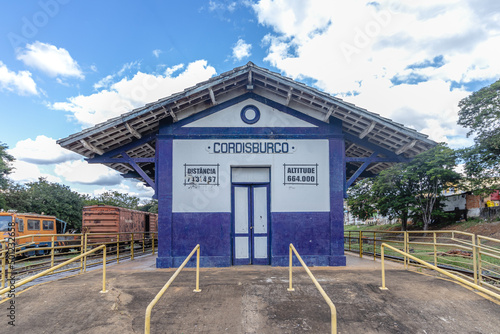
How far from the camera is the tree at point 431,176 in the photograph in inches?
1137

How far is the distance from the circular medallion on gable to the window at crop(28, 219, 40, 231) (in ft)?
52.5

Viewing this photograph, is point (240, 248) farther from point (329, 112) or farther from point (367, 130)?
point (367, 130)

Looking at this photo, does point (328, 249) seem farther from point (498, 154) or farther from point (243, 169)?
point (498, 154)

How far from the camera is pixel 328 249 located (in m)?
9.16

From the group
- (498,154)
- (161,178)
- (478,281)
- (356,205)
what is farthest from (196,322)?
(356,205)

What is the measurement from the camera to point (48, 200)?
36.3 metres

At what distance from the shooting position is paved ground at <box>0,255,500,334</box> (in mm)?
5074

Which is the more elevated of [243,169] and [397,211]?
[243,169]

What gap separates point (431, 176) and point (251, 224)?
25282 millimetres

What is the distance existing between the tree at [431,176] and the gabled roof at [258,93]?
70.5ft

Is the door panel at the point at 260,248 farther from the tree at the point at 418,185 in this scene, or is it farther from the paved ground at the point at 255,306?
the tree at the point at 418,185

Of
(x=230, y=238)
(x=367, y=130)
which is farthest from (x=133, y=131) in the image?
(x=367, y=130)

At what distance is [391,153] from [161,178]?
22.6 ft

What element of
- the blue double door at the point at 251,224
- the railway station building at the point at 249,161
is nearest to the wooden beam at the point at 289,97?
the railway station building at the point at 249,161
